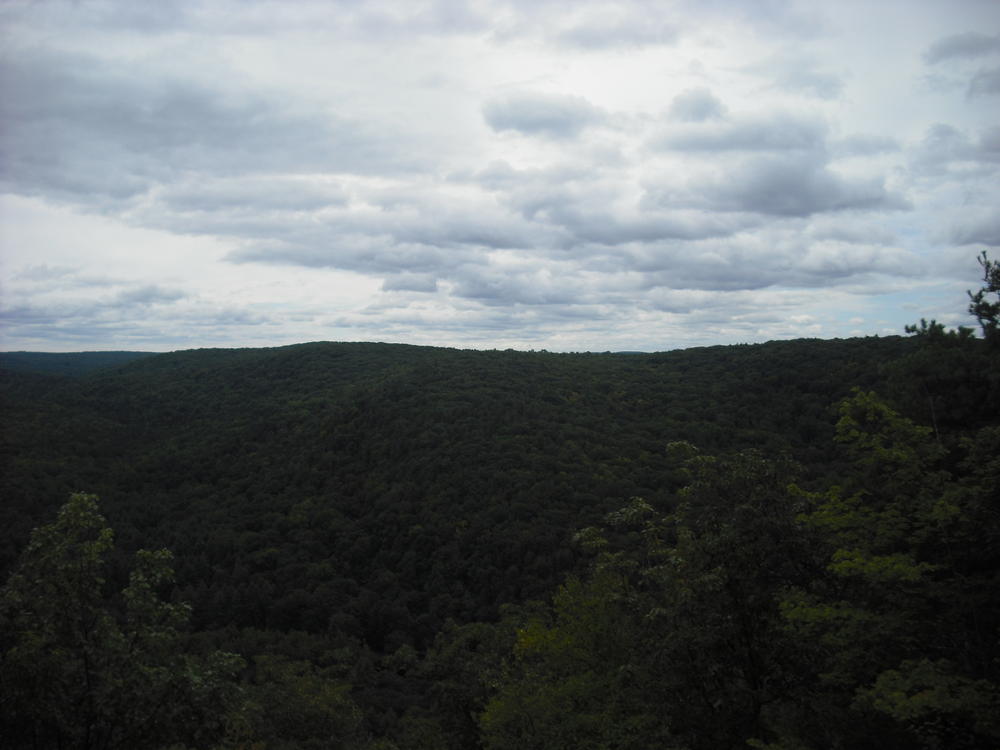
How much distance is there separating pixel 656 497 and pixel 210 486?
2166 inches

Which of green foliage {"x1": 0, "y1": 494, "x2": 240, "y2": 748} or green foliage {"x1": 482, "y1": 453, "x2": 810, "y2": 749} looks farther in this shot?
green foliage {"x1": 482, "y1": 453, "x2": 810, "y2": 749}

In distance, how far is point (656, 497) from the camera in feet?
159

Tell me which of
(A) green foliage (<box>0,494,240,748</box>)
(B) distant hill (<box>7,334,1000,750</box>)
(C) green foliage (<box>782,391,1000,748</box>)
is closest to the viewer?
(C) green foliage (<box>782,391,1000,748</box>)

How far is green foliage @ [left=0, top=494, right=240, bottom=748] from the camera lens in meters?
8.98

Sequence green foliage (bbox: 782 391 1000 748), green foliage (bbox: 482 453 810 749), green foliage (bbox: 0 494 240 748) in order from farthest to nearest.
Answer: green foliage (bbox: 482 453 810 749) → green foliage (bbox: 0 494 240 748) → green foliage (bbox: 782 391 1000 748)

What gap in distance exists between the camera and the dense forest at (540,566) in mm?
9172

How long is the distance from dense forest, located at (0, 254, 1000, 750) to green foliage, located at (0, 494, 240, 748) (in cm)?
5

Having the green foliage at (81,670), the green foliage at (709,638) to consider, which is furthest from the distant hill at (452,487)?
the green foliage at (81,670)

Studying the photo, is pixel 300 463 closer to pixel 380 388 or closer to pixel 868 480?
pixel 380 388

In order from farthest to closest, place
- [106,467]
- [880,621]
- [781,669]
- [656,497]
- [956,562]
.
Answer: [106,467] → [656,497] → [781,669] → [956,562] → [880,621]

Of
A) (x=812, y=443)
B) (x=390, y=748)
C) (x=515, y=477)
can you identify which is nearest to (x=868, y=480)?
(x=390, y=748)

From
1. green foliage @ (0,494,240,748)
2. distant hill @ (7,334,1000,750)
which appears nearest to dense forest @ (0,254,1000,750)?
green foliage @ (0,494,240,748)

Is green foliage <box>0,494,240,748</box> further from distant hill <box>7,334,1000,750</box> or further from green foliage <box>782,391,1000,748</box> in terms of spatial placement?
green foliage <box>782,391,1000,748</box>

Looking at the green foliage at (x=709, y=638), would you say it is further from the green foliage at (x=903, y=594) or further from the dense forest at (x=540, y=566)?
the green foliage at (x=903, y=594)
